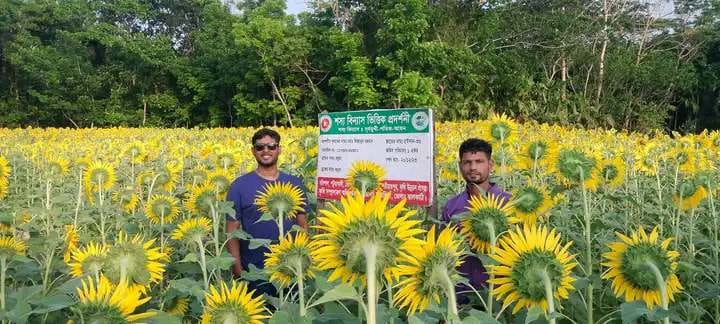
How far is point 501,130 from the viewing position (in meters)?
2.75

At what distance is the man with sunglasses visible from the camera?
2.75 m

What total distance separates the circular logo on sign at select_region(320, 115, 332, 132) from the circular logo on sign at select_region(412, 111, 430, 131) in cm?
56

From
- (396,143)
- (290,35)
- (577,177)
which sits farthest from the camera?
(290,35)

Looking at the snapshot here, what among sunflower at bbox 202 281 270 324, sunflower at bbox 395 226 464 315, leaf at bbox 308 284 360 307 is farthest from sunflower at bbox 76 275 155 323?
sunflower at bbox 395 226 464 315

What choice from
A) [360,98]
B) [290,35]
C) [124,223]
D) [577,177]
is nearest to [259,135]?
[124,223]

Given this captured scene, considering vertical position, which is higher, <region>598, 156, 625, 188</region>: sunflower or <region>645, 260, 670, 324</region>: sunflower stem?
<region>598, 156, 625, 188</region>: sunflower

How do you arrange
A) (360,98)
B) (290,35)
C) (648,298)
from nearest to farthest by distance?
(648,298)
(360,98)
(290,35)

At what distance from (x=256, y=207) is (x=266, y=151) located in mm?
277

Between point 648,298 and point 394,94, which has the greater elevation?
point 394,94

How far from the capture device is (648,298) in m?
1.24

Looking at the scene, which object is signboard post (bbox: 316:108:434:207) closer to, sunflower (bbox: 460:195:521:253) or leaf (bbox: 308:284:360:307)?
sunflower (bbox: 460:195:521:253)

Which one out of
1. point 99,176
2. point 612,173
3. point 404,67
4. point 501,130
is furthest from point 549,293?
point 404,67

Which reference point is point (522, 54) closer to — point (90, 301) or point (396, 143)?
point (396, 143)

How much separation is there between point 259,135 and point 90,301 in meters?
1.91
